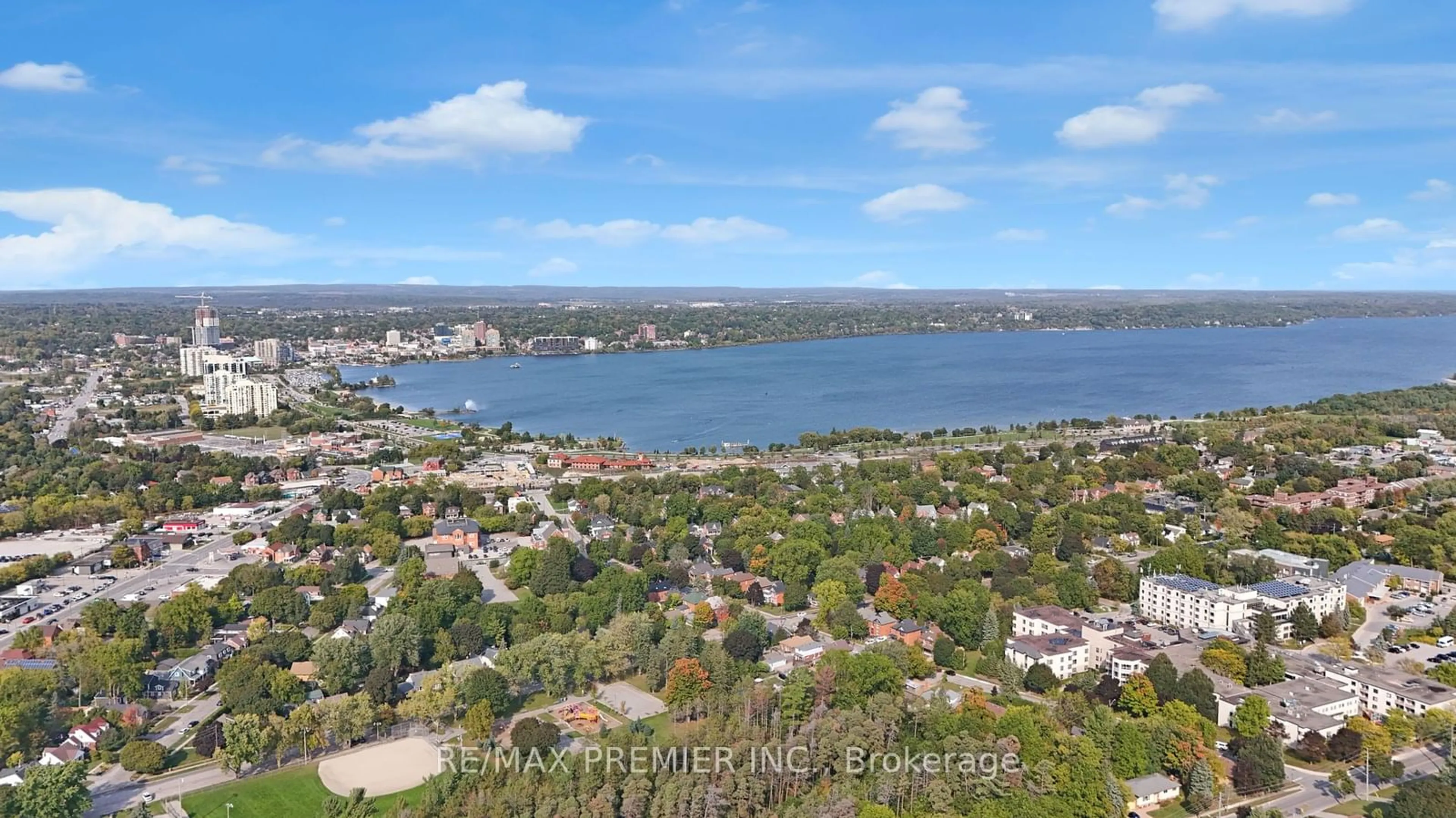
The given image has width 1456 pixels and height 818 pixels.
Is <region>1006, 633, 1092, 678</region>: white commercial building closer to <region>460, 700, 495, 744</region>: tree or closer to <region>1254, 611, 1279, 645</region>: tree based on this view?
<region>1254, 611, 1279, 645</region>: tree

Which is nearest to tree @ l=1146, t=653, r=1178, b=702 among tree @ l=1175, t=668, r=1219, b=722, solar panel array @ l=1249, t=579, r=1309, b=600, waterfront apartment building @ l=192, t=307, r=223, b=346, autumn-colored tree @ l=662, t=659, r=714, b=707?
tree @ l=1175, t=668, r=1219, b=722

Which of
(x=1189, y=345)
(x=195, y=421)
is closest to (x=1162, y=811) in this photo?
(x=195, y=421)

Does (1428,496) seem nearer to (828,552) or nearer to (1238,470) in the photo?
(1238,470)

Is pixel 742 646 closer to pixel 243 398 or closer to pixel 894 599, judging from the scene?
pixel 894 599

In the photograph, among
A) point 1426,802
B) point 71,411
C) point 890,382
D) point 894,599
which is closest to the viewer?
point 1426,802

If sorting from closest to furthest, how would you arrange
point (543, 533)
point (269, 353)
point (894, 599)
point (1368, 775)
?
point (1368, 775)
point (894, 599)
point (543, 533)
point (269, 353)

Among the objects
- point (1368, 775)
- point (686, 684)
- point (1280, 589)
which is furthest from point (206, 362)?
point (1368, 775)
